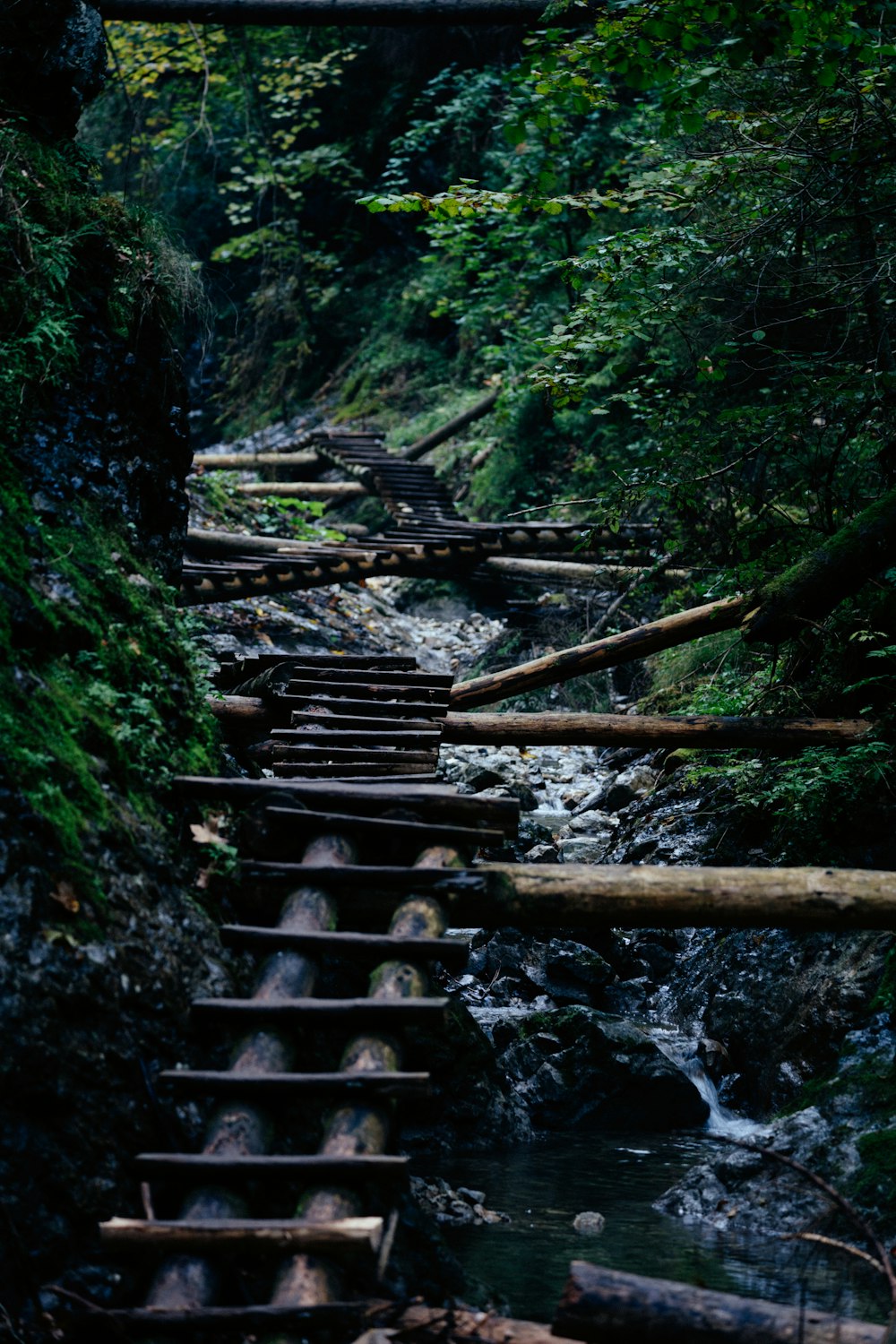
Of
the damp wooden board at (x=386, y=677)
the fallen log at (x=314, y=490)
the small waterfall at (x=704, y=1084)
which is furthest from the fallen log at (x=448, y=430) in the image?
the small waterfall at (x=704, y=1084)

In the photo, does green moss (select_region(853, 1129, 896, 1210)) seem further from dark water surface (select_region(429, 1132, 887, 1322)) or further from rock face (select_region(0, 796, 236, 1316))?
rock face (select_region(0, 796, 236, 1316))

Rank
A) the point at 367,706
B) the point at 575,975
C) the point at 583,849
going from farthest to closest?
the point at 583,849, the point at 575,975, the point at 367,706

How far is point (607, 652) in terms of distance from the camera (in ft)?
22.9

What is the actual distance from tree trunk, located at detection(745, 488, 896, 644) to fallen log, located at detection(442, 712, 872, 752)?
0.54 m

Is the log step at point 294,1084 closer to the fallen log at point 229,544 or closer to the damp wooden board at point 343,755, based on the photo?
the damp wooden board at point 343,755

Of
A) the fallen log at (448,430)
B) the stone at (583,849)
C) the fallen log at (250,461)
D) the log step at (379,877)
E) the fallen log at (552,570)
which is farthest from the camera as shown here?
the fallen log at (448,430)

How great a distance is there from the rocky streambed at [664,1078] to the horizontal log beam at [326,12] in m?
7.15

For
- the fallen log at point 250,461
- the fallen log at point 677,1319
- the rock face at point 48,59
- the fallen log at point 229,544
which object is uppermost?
the rock face at point 48,59

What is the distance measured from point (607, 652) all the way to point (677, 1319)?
479 centimetres

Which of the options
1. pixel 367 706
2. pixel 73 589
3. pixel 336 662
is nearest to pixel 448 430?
pixel 336 662

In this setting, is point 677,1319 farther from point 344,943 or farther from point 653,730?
point 653,730

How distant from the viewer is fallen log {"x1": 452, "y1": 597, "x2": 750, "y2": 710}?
692 cm

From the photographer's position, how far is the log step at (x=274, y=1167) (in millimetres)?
2674

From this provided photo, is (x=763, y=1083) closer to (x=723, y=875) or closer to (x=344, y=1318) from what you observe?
(x=723, y=875)
